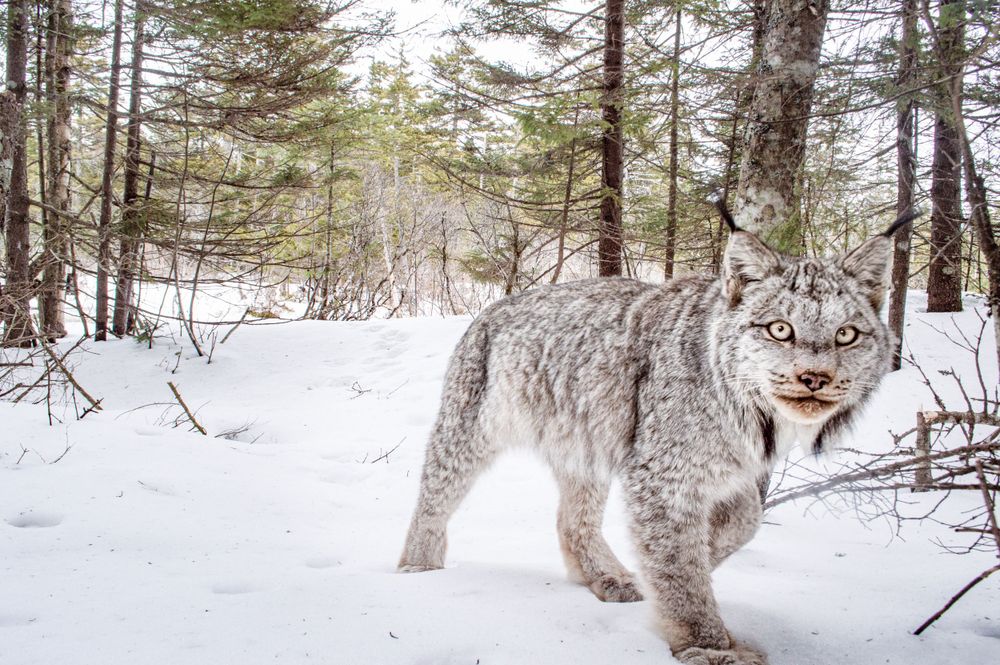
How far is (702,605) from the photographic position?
2586 millimetres

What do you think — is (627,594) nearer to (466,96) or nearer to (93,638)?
Answer: (93,638)

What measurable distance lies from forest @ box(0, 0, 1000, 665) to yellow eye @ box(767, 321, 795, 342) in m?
0.44

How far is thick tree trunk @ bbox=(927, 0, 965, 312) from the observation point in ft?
12.1

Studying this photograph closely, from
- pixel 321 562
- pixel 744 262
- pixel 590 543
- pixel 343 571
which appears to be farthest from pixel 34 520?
pixel 744 262

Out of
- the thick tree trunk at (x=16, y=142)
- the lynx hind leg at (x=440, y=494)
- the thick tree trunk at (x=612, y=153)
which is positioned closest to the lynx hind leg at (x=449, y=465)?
the lynx hind leg at (x=440, y=494)

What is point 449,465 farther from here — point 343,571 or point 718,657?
point 718,657

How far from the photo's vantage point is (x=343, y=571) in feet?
11.2

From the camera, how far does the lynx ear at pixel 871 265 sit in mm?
2695

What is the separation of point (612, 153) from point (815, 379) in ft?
28.3

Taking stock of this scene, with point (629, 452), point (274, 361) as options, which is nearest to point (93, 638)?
point (629, 452)

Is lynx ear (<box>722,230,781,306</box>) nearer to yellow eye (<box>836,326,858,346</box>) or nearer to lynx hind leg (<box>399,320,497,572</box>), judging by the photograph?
yellow eye (<box>836,326,858,346</box>)

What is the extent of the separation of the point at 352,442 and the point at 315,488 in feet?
5.91

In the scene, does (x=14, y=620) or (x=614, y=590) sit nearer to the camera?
(x=14, y=620)

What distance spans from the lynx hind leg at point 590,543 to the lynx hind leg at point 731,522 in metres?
0.59
